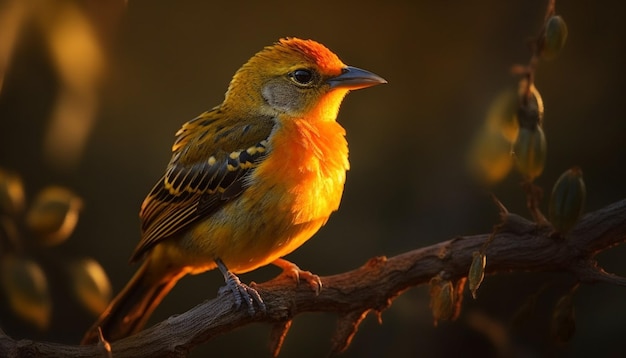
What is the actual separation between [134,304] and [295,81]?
3.11 feet

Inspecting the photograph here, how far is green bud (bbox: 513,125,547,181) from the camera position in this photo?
81.7 inches

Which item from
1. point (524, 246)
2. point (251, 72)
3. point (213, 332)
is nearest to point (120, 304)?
point (213, 332)

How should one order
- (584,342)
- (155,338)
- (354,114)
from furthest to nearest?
(354,114) < (584,342) < (155,338)

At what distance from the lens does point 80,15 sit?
194cm

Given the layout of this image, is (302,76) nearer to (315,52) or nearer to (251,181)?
(315,52)

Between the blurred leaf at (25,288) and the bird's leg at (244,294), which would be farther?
the bird's leg at (244,294)

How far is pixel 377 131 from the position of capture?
4.54m

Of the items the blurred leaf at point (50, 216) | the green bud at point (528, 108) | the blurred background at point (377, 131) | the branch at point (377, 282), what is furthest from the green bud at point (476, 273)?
the blurred background at point (377, 131)

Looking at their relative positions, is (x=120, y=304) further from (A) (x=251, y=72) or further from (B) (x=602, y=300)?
(B) (x=602, y=300)

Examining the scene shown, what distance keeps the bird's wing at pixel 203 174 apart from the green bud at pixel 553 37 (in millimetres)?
1170

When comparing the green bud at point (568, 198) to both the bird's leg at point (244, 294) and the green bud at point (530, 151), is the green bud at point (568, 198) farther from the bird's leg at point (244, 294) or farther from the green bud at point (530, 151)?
the bird's leg at point (244, 294)

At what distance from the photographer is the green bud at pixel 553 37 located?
208 centimetres

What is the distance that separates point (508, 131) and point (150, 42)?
8.18 feet

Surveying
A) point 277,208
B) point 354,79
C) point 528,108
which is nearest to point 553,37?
point 528,108
